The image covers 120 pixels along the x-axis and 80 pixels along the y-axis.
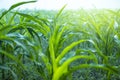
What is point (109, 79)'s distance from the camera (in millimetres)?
1483

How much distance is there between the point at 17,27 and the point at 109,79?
0.64m

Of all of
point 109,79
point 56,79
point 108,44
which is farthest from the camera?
point 108,44

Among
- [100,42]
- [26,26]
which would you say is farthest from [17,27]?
[100,42]

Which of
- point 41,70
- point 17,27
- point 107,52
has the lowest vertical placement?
point 107,52

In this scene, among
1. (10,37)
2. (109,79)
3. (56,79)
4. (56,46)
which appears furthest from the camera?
(109,79)

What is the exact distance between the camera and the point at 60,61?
1071mm

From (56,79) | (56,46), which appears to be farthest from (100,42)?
(56,79)

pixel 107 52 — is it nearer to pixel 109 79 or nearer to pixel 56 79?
pixel 109 79

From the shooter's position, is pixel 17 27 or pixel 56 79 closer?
pixel 56 79

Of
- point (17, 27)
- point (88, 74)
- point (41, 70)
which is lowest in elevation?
point (88, 74)

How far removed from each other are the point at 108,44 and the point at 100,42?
0.06m

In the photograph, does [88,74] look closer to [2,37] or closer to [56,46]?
[56,46]

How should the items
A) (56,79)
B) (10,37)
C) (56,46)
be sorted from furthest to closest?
(56,46)
(10,37)
(56,79)

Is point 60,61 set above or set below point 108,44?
above
